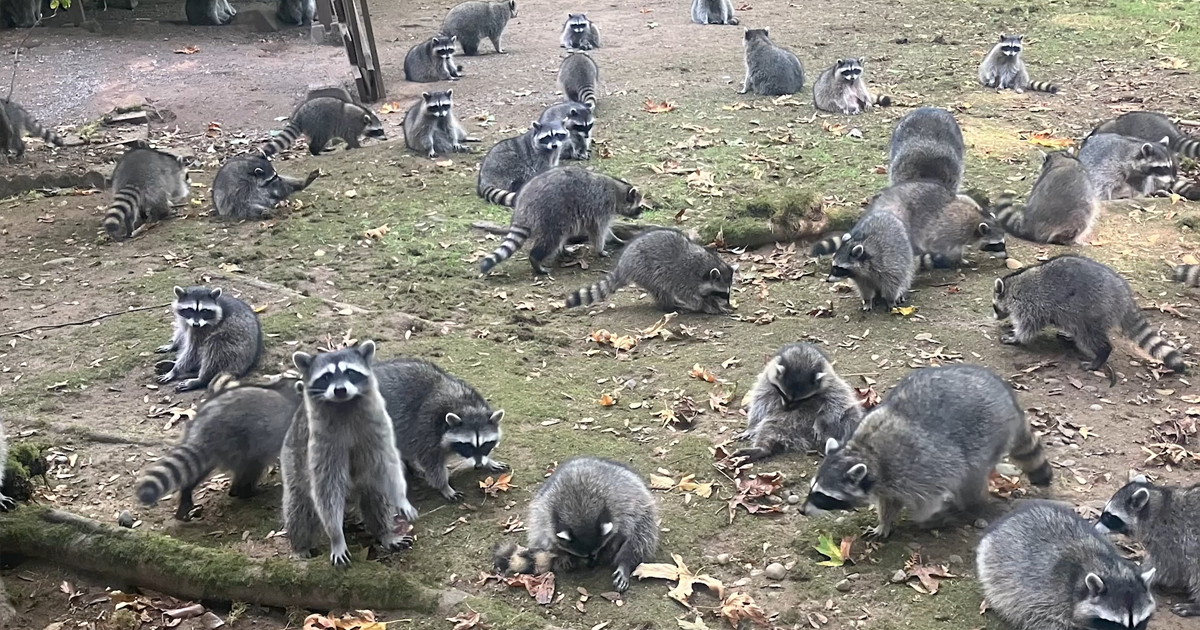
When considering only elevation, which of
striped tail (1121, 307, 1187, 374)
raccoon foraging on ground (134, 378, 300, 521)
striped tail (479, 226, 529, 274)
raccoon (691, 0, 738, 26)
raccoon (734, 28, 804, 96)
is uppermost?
raccoon (691, 0, 738, 26)

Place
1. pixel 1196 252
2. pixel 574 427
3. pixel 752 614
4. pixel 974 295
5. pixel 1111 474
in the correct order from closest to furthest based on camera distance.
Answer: pixel 752 614
pixel 1111 474
pixel 574 427
pixel 974 295
pixel 1196 252

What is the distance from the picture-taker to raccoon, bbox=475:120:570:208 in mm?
9727

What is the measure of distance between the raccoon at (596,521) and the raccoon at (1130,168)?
20.8 ft

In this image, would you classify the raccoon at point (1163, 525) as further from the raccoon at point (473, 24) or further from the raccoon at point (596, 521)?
the raccoon at point (473, 24)

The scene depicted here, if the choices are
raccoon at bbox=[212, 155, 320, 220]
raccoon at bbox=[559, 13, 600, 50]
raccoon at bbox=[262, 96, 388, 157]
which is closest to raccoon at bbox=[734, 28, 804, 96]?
raccoon at bbox=[559, 13, 600, 50]

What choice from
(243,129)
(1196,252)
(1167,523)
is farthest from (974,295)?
(243,129)

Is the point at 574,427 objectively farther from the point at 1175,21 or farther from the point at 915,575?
the point at 1175,21

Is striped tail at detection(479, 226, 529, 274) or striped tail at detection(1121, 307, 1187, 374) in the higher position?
striped tail at detection(479, 226, 529, 274)

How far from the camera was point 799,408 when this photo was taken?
5.23 m

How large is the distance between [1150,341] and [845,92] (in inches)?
254

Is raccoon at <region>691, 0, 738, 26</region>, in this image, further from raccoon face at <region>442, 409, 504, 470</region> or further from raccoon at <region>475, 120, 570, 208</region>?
raccoon face at <region>442, 409, 504, 470</region>

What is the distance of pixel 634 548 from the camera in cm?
422

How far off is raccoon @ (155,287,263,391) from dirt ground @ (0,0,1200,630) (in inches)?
6.0

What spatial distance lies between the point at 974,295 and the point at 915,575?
351cm
